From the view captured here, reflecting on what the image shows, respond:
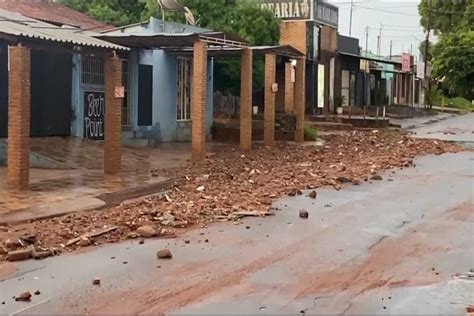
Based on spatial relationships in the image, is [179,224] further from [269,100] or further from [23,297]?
[269,100]

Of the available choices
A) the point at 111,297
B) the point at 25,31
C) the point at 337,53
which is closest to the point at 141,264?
the point at 111,297

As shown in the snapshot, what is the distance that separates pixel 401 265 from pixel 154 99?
20.7 meters

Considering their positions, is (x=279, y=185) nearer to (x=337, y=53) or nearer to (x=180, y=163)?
(x=180, y=163)

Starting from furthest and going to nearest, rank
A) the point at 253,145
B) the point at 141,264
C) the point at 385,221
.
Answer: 1. the point at 253,145
2. the point at 385,221
3. the point at 141,264

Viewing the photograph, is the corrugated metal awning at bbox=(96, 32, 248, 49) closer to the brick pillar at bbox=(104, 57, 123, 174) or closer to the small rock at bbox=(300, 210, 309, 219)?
the brick pillar at bbox=(104, 57, 123, 174)

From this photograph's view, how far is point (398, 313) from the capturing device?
7301 millimetres

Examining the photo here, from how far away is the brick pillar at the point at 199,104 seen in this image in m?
22.8

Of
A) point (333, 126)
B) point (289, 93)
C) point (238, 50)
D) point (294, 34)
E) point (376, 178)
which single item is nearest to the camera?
point (376, 178)

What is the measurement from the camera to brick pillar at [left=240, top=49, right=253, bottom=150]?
26812 mm

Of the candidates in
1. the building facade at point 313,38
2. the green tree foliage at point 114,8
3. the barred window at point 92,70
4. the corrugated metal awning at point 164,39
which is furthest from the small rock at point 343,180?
the building facade at point 313,38

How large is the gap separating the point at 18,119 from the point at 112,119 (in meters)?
3.75

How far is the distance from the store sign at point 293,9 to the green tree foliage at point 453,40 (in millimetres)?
28169

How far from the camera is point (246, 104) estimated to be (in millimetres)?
27297

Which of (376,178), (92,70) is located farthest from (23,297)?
(92,70)
